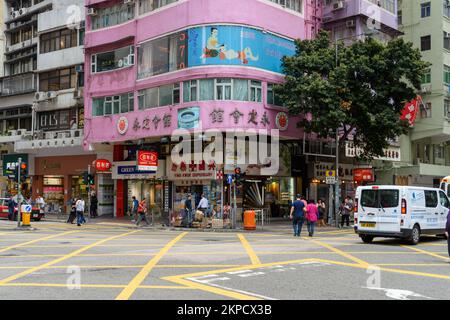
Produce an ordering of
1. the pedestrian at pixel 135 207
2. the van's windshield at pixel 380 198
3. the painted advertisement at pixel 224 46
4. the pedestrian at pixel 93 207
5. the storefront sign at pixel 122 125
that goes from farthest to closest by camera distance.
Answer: the pedestrian at pixel 93 207 < the storefront sign at pixel 122 125 < the pedestrian at pixel 135 207 < the painted advertisement at pixel 224 46 < the van's windshield at pixel 380 198

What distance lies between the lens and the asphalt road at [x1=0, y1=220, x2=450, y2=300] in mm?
8828

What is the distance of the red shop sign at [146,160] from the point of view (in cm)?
3055

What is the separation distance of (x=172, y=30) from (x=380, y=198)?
17.3m

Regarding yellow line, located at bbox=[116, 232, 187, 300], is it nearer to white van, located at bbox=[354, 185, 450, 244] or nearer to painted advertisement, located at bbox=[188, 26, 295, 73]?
white van, located at bbox=[354, 185, 450, 244]

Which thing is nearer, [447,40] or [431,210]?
[431,210]

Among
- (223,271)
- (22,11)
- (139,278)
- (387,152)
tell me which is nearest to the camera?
(139,278)

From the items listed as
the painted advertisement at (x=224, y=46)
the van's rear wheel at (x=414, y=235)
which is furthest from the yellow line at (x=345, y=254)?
the painted advertisement at (x=224, y=46)

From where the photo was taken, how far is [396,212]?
17.3 m

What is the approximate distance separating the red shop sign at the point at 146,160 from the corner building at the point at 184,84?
113 cm

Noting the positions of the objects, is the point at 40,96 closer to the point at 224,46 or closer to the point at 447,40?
the point at 224,46

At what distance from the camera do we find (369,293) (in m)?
8.84

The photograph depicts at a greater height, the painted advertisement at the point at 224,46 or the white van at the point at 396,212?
the painted advertisement at the point at 224,46

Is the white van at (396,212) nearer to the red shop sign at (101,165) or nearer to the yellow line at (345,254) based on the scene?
the yellow line at (345,254)

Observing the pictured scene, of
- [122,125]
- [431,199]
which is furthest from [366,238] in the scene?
[122,125]
